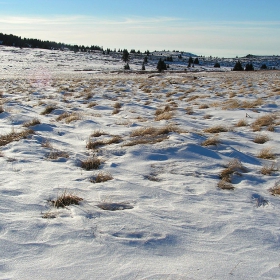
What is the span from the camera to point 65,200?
272cm

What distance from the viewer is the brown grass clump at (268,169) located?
139 inches

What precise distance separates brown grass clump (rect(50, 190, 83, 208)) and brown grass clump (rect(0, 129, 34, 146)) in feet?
7.75

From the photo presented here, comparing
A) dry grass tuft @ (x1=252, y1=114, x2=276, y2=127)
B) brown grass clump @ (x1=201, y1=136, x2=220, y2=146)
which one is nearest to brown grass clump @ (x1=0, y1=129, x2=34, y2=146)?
brown grass clump @ (x1=201, y1=136, x2=220, y2=146)

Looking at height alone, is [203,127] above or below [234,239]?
above

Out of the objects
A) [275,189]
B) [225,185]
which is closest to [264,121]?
[275,189]

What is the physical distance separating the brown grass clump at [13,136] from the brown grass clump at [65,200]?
236 cm

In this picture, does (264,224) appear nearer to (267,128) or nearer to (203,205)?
(203,205)

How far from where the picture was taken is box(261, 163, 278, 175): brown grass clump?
352 centimetres

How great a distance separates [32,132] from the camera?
5.21m

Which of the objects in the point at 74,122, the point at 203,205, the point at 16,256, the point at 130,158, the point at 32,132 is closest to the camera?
the point at 16,256

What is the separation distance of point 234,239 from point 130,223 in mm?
881

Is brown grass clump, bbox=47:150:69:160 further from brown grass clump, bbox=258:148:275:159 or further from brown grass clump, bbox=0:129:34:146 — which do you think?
brown grass clump, bbox=258:148:275:159

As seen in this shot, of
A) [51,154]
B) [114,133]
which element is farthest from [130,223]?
[114,133]

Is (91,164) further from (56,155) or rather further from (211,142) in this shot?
(211,142)
